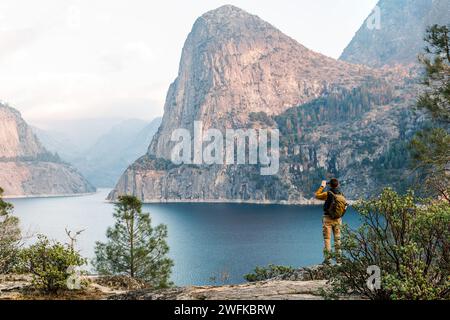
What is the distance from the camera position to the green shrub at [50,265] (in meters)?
17.7

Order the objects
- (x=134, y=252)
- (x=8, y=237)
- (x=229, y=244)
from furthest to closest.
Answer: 1. (x=229, y=244)
2. (x=134, y=252)
3. (x=8, y=237)

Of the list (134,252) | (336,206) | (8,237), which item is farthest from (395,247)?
(134,252)

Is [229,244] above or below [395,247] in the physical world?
below

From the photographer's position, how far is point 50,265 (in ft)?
57.5

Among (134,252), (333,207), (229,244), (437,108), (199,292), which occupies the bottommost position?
(229,244)

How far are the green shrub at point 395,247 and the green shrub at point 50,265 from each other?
10.7 m

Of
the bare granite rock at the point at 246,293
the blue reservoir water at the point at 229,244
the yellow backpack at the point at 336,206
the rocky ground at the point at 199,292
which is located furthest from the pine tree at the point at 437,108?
the blue reservoir water at the point at 229,244

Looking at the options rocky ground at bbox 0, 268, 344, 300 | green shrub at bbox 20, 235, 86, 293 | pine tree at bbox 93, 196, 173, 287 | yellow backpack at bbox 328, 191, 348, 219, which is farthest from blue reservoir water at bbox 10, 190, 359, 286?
yellow backpack at bbox 328, 191, 348, 219

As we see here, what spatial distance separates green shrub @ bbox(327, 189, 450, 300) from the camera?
12.1 m

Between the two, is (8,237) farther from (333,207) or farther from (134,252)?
(333,207)

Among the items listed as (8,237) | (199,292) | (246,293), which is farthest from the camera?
(8,237)

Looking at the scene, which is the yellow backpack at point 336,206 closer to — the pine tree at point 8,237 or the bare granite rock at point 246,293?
the bare granite rock at point 246,293

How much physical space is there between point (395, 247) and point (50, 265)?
42.9ft
